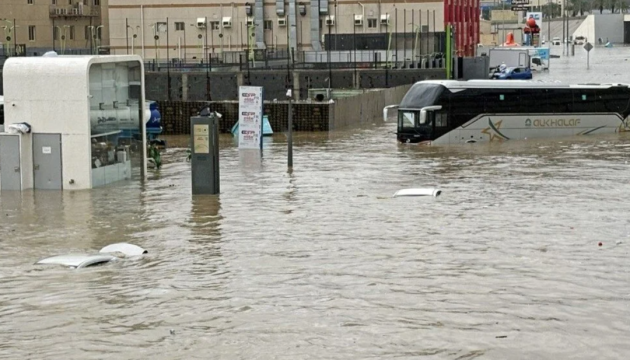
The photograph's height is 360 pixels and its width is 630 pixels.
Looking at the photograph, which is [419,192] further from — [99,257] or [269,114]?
[269,114]

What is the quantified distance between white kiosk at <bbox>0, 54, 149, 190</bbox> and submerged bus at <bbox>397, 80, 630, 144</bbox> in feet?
58.5

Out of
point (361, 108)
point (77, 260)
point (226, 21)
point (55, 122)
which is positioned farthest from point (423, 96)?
point (226, 21)

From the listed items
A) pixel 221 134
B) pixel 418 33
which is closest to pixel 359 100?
pixel 221 134

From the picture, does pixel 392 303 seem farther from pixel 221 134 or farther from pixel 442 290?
pixel 221 134

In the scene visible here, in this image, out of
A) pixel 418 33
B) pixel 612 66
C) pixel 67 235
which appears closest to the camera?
pixel 67 235

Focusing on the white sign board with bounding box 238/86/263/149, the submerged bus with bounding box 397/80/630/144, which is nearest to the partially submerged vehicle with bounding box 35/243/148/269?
the white sign board with bounding box 238/86/263/149

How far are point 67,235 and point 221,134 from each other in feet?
82.6

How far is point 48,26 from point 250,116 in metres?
53.7

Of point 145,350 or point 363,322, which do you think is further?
point 363,322

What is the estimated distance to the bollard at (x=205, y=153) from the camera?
89.1 ft

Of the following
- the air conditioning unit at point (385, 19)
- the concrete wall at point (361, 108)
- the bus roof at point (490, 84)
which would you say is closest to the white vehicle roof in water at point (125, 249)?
the bus roof at point (490, 84)

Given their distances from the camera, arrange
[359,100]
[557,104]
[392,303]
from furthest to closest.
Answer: [359,100]
[557,104]
[392,303]

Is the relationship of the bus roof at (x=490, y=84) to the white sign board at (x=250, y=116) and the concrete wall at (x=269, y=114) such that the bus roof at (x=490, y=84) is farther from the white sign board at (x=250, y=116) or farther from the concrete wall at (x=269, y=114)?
the white sign board at (x=250, y=116)

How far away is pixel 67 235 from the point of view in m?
23.0
